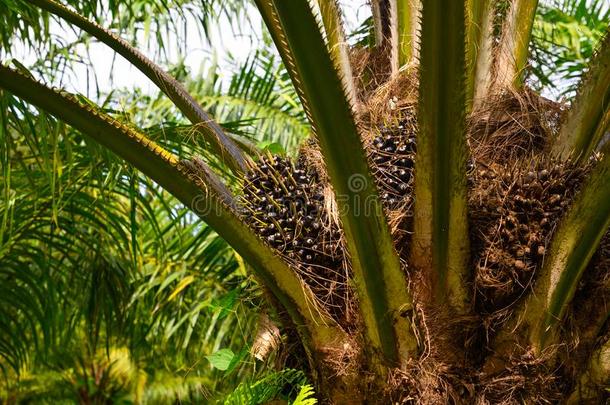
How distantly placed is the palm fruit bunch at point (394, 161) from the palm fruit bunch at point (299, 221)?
0.56 ft

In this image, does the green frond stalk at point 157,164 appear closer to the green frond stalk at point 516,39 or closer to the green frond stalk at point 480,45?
the green frond stalk at point 480,45

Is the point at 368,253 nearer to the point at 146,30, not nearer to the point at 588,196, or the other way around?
the point at 588,196

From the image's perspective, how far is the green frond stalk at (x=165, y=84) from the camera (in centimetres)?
267

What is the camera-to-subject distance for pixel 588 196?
2000mm

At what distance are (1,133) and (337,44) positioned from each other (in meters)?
1.13

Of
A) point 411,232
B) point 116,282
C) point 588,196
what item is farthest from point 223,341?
point 588,196

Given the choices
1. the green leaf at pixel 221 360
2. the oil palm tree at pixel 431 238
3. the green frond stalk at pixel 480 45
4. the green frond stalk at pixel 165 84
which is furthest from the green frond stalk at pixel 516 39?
the green leaf at pixel 221 360

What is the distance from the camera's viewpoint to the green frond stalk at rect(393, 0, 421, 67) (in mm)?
2889

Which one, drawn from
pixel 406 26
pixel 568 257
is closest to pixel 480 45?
pixel 406 26

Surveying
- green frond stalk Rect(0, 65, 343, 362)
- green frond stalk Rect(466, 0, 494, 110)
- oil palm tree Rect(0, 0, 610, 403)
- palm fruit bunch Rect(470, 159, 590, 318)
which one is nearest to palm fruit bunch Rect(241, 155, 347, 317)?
oil palm tree Rect(0, 0, 610, 403)

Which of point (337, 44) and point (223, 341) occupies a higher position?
point (337, 44)

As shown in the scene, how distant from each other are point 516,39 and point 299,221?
1.04 metres

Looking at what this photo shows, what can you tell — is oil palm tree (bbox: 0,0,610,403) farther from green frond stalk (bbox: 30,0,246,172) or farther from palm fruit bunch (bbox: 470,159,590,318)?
green frond stalk (bbox: 30,0,246,172)

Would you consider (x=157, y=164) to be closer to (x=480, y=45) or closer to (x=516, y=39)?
(x=480, y=45)
